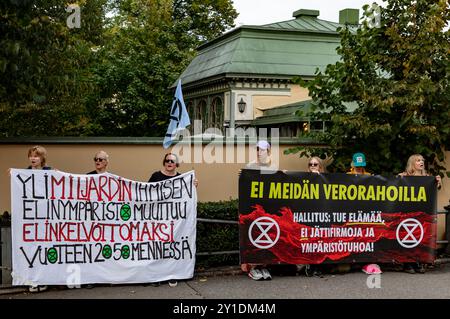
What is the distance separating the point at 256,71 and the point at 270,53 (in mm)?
1738

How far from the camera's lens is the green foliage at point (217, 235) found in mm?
8391

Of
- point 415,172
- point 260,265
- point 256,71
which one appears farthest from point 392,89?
point 256,71

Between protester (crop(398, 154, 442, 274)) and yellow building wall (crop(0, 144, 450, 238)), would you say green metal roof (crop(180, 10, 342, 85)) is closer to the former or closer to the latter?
yellow building wall (crop(0, 144, 450, 238))

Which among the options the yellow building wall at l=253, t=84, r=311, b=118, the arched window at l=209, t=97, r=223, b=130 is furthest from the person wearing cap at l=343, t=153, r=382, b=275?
the arched window at l=209, t=97, r=223, b=130

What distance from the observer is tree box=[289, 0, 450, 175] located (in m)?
9.45

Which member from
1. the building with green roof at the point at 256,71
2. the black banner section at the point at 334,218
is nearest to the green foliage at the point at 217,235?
the black banner section at the point at 334,218

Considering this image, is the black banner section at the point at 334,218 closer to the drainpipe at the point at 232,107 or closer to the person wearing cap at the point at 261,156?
the person wearing cap at the point at 261,156

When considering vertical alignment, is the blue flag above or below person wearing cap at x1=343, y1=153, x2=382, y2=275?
above

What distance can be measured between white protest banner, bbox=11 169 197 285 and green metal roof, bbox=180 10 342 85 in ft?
49.4

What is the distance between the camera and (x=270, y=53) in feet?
78.1

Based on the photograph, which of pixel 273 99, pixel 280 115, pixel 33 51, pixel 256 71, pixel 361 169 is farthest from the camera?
pixel 273 99

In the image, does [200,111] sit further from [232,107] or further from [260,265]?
[260,265]

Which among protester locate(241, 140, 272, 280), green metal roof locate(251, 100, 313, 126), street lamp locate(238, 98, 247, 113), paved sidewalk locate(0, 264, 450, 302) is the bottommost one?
paved sidewalk locate(0, 264, 450, 302)

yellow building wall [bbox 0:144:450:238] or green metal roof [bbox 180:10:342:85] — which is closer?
yellow building wall [bbox 0:144:450:238]
